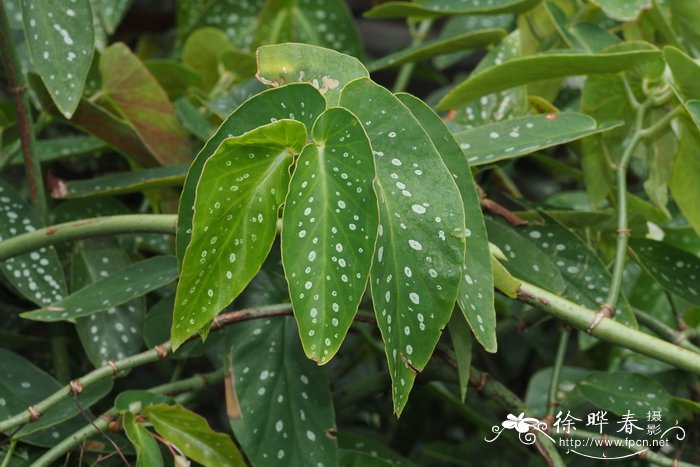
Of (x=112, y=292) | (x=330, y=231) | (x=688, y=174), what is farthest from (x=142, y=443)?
(x=688, y=174)

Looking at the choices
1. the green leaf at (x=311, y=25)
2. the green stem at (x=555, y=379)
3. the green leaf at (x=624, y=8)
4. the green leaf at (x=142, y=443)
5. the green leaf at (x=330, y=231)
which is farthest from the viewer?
the green leaf at (x=311, y=25)

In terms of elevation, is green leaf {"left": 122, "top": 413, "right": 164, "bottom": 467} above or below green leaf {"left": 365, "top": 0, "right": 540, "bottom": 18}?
below

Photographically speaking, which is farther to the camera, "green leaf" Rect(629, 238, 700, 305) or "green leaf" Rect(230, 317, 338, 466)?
"green leaf" Rect(629, 238, 700, 305)

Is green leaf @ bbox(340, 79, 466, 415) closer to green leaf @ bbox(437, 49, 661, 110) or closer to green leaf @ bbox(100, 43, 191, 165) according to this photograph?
green leaf @ bbox(437, 49, 661, 110)

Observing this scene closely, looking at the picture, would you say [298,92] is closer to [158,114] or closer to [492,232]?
[492,232]

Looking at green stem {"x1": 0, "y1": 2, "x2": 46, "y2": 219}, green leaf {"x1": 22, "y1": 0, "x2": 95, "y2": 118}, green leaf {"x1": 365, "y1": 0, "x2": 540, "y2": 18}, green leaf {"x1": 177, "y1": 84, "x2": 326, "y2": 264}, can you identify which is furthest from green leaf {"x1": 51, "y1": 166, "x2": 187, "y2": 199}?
green leaf {"x1": 365, "y1": 0, "x2": 540, "y2": 18}

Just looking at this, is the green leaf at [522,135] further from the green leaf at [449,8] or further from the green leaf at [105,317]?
the green leaf at [105,317]

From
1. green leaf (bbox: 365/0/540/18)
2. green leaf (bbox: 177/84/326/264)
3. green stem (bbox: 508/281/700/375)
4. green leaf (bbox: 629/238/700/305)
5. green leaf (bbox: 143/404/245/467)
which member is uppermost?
green leaf (bbox: 177/84/326/264)

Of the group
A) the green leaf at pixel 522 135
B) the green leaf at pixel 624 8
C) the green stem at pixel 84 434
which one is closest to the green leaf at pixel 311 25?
the green leaf at pixel 624 8
